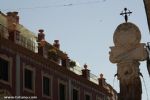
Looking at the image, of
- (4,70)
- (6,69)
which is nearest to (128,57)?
(4,70)

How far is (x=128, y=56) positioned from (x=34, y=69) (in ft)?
85.0

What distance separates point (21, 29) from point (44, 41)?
86.0 inches

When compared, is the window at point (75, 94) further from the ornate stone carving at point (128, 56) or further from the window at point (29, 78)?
the ornate stone carving at point (128, 56)

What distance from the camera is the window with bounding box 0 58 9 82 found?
2786cm

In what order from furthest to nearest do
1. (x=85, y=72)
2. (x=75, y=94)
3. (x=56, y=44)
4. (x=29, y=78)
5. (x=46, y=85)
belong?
(x=85, y=72)
(x=75, y=94)
(x=56, y=44)
(x=46, y=85)
(x=29, y=78)

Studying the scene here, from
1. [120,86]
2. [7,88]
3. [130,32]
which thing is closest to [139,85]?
[120,86]

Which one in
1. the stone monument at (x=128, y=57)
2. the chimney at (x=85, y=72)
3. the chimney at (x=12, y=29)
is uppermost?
the chimney at (x=12, y=29)

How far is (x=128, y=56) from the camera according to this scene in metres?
5.66

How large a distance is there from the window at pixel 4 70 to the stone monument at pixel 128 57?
22.6 m

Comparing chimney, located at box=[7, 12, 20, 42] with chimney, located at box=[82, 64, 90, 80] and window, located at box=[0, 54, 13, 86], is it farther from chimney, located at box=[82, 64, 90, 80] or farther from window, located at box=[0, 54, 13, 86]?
chimney, located at box=[82, 64, 90, 80]

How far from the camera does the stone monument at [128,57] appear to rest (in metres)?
5.45

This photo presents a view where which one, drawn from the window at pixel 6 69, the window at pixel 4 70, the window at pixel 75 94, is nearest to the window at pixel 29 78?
the window at pixel 6 69

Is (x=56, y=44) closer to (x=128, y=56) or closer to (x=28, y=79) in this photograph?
(x=28, y=79)

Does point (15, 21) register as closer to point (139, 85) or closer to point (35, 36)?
point (35, 36)
